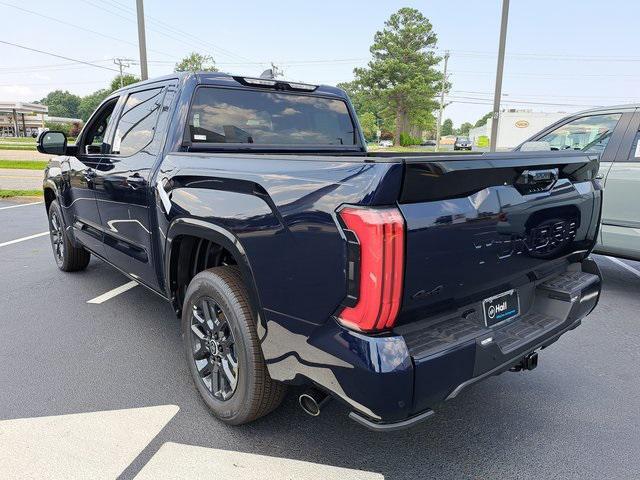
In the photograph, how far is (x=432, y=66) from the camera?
59.3m

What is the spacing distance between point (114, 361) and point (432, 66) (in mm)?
62142

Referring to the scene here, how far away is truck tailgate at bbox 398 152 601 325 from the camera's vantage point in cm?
179

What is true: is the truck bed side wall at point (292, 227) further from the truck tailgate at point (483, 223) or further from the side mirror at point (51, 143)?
the side mirror at point (51, 143)

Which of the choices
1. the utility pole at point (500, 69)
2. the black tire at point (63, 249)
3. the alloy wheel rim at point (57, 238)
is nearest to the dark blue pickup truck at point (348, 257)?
the black tire at point (63, 249)

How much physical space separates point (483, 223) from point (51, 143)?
4.28 metres

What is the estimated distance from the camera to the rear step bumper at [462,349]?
1.80 m

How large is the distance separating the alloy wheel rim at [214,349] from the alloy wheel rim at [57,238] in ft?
11.5

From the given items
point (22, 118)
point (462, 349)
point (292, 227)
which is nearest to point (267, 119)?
point (292, 227)

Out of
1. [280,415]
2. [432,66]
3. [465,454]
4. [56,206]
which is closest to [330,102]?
[280,415]

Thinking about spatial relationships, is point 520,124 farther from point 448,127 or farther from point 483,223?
point 448,127

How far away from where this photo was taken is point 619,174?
15.8ft

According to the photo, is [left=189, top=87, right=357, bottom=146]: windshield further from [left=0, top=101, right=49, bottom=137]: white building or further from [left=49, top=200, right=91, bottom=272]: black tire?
[left=0, top=101, right=49, bottom=137]: white building

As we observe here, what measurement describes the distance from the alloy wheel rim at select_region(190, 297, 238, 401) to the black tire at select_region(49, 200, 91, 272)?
319 cm

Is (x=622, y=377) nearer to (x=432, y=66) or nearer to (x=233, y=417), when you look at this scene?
(x=233, y=417)
